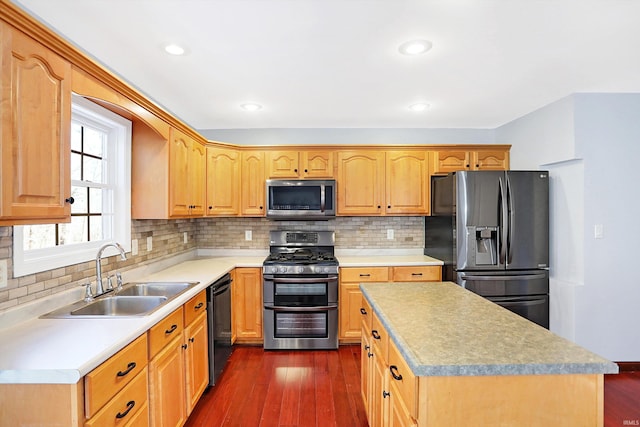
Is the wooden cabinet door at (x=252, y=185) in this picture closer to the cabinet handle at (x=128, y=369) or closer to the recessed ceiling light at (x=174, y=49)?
the recessed ceiling light at (x=174, y=49)

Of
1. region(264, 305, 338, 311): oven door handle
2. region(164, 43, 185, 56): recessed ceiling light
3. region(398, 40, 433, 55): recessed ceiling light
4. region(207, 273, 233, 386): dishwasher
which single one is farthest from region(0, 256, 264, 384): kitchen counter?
region(398, 40, 433, 55): recessed ceiling light

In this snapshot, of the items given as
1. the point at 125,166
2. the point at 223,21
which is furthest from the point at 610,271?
the point at 125,166

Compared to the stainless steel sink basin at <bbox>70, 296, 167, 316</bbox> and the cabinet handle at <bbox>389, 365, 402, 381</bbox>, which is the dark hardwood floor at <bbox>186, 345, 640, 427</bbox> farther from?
the cabinet handle at <bbox>389, 365, 402, 381</bbox>

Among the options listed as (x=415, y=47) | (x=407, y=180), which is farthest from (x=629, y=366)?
(x=415, y=47)

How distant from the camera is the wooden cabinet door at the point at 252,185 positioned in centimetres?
352

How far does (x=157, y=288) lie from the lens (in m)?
2.28

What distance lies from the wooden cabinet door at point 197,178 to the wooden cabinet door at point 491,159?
298 cm

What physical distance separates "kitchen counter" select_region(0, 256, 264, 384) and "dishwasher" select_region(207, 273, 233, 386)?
671mm

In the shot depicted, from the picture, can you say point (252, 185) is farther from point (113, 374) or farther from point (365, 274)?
point (113, 374)

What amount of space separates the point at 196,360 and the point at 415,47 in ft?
8.25

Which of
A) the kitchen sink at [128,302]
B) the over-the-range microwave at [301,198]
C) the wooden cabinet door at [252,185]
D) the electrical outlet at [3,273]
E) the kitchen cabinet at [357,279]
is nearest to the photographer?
the electrical outlet at [3,273]

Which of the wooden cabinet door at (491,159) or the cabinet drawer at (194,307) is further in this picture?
the wooden cabinet door at (491,159)

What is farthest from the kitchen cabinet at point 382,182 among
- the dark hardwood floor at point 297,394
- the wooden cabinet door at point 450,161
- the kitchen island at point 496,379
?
the kitchen island at point 496,379

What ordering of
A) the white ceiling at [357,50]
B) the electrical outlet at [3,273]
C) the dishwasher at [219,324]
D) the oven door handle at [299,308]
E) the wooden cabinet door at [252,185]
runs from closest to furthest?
1. the electrical outlet at [3,273]
2. the white ceiling at [357,50]
3. the dishwasher at [219,324]
4. the oven door handle at [299,308]
5. the wooden cabinet door at [252,185]
